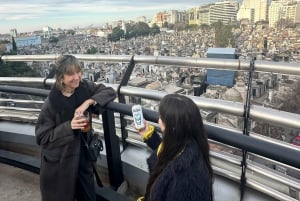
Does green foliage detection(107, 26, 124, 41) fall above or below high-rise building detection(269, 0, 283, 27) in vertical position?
below

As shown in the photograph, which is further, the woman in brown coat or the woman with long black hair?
the woman in brown coat

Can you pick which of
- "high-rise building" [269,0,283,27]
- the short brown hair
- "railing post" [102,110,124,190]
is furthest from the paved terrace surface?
"high-rise building" [269,0,283,27]

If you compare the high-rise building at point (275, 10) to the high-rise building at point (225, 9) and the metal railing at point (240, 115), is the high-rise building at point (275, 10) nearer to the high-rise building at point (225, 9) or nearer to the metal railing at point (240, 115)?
the high-rise building at point (225, 9)

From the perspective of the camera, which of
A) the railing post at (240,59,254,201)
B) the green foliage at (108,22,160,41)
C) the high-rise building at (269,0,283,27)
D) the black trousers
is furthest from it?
the high-rise building at (269,0,283,27)

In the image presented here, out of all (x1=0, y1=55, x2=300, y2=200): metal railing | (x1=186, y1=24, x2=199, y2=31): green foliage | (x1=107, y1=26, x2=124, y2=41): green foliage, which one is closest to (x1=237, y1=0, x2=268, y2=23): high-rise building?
(x1=186, y1=24, x2=199, y2=31): green foliage

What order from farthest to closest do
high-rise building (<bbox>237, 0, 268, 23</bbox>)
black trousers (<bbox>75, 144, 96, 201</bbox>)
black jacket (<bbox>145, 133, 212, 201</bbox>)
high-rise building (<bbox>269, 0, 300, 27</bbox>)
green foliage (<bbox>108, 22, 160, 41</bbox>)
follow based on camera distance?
high-rise building (<bbox>237, 0, 268, 23</bbox>) < high-rise building (<bbox>269, 0, 300, 27</bbox>) < green foliage (<bbox>108, 22, 160, 41</bbox>) < black trousers (<bbox>75, 144, 96, 201</bbox>) < black jacket (<bbox>145, 133, 212, 201</bbox>)

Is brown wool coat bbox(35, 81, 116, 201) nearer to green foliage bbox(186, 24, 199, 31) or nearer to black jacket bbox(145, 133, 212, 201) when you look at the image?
black jacket bbox(145, 133, 212, 201)

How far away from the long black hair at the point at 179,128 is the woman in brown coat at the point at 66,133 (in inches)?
27.4

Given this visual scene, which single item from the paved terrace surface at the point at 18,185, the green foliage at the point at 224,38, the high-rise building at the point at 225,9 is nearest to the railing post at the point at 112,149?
the paved terrace surface at the point at 18,185

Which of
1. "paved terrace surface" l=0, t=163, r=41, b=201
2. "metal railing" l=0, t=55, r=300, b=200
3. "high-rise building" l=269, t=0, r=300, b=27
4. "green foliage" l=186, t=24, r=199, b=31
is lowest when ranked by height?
"paved terrace surface" l=0, t=163, r=41, b=201

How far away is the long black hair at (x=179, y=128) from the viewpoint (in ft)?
4.35

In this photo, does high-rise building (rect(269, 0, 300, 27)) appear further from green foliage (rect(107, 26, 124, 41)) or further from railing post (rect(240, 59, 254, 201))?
railing post (rect(240, 59, 254, 201))

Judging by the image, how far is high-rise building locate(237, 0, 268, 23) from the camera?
99.0ft

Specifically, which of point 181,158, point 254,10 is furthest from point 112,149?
point 254,10
